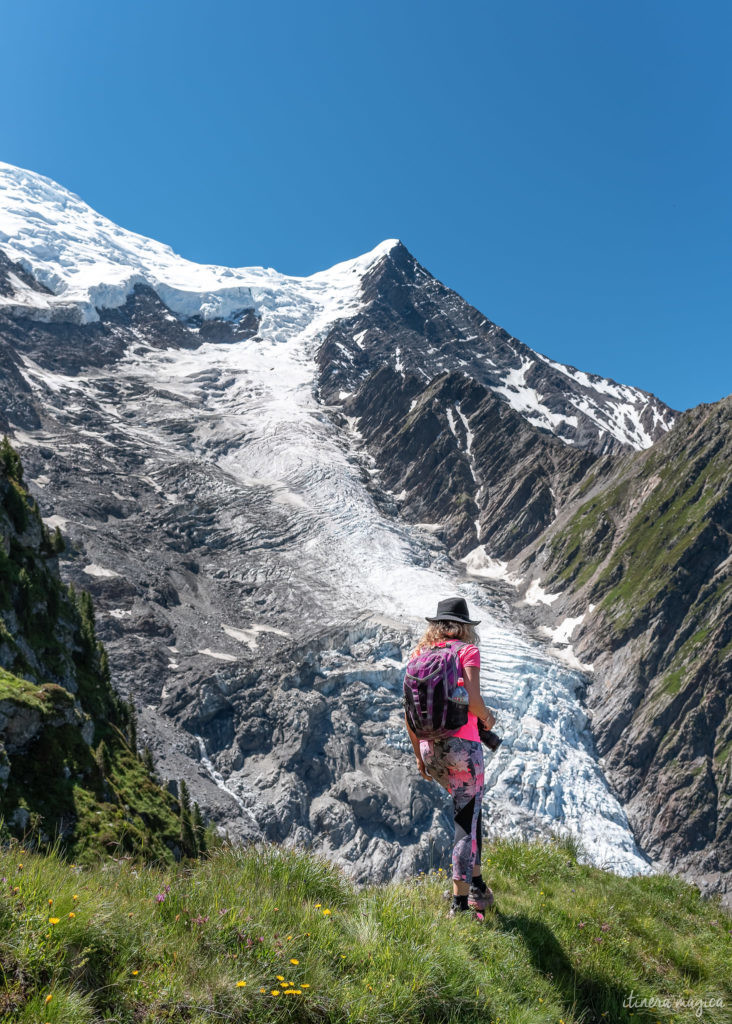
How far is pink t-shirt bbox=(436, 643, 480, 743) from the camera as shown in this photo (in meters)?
5.30

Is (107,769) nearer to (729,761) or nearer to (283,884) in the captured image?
(283,884)

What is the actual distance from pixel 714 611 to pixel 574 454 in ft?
247

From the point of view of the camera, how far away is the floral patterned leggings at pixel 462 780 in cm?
534

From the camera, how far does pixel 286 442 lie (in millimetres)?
160250

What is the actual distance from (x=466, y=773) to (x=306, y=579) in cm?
10842

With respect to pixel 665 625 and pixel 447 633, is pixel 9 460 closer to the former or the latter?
pixel 447 633

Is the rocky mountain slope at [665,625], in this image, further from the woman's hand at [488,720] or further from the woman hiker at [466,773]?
the woman's hand at [488,720]

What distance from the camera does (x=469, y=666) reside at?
529 centimetres

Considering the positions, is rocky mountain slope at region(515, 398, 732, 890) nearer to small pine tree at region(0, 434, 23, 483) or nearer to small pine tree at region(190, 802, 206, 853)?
small pine tree at region(190, 802, 206, 853)

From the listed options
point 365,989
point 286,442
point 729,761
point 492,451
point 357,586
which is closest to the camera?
point 365,989

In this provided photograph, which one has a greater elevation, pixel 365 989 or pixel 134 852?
pixel 365 989

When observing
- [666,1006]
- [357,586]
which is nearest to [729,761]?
[357,586]

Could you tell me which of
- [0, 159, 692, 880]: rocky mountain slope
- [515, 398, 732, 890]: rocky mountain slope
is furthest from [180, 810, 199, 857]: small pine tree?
[515, 398, 732, 890]: rocky mountain slope

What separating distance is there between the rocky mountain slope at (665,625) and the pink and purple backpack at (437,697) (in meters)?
84.3
